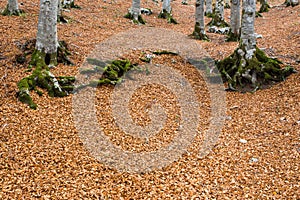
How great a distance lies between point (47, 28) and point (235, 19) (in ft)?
31.5

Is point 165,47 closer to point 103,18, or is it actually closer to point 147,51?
point 147,51

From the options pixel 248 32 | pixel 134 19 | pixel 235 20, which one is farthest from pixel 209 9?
pixel 248 32

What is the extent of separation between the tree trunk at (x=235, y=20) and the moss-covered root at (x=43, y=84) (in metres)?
9.44

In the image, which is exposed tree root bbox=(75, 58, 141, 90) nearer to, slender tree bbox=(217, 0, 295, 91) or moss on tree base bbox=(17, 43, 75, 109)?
moss on tree base bbox=(17, 43, 75, 109)

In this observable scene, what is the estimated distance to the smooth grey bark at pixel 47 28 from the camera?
9094 mm

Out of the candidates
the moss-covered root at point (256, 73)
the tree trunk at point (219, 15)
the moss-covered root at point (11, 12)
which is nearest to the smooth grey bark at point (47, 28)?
the moss-covered root at point (256, 73)

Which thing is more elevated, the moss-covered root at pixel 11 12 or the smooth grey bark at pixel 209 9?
the moss-covered root at pixel 11 12

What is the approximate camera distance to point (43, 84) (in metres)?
8.25

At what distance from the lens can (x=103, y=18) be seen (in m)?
17.8

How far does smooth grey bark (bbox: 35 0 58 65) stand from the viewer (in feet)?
29.8

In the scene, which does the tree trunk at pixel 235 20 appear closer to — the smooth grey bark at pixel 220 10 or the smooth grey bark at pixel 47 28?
the smooth grey bark at pixel 220 10

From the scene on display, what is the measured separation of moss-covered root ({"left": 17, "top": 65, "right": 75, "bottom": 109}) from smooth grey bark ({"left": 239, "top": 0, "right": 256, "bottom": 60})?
5750 mm

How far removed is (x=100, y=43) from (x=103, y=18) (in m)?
5.90

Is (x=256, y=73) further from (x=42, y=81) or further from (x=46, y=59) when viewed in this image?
(x=46, y=59)
